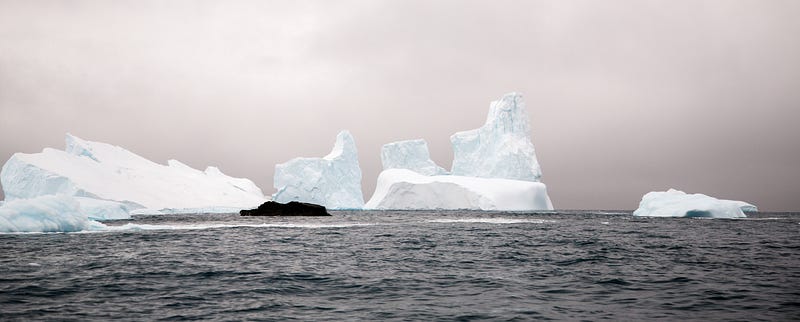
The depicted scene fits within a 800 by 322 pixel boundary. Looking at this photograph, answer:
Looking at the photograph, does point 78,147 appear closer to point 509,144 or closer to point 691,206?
point 509,144

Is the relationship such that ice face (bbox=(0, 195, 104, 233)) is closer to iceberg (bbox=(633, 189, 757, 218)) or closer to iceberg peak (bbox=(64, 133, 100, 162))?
iceberg (bbox=(633, 189, 757, 218))

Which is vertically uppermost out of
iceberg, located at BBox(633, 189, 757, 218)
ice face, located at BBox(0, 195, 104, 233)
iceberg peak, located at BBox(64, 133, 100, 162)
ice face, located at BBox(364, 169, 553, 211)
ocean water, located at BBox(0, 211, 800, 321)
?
iceberg peak, located at BBox(64, 133, 100, 162)

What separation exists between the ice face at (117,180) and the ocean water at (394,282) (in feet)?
167

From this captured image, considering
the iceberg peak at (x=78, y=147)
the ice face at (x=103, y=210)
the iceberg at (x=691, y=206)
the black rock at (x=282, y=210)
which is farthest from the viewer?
the iceberg peak at (x=78, y=147)

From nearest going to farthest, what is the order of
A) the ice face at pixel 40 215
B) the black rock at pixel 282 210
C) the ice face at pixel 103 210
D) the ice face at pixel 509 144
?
the ice face at pixel 40 215 < the ice face at pixel 103 210 < the black rock at pixel 282 210 < the ice face at pixel 509 144

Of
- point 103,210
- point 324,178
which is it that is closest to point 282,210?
point 103,210

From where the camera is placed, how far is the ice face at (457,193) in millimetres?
103375

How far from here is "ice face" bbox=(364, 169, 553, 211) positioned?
339 feet

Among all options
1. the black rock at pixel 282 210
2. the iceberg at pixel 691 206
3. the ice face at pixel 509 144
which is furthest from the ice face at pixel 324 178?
the iceberg at pixel 691 206

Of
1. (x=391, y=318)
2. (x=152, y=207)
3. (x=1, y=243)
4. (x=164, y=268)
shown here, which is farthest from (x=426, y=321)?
(x=152, y=207)

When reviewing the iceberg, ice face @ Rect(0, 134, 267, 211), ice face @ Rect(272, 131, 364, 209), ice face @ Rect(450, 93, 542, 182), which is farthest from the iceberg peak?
the iceberg

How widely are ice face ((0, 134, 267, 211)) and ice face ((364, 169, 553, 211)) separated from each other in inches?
1178

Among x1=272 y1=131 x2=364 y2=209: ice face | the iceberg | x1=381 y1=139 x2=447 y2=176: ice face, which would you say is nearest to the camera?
the iceberg

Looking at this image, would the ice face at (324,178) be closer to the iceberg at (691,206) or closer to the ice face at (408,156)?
the ice face at (408,156)
